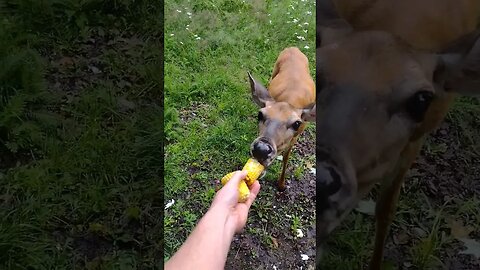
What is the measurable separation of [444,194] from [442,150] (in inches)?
4.8

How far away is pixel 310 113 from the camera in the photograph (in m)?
1.93

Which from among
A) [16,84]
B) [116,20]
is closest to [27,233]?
[16,84]

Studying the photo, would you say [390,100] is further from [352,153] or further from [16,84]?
[16,84]

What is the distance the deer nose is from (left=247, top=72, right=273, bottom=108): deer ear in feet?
0.36

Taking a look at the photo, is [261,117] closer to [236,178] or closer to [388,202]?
[236,178]

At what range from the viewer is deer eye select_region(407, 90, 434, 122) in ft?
5.94

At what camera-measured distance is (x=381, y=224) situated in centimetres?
194

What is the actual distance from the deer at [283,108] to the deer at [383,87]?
0.19ft

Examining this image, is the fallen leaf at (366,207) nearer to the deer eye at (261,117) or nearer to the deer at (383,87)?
the deer at (383,87)

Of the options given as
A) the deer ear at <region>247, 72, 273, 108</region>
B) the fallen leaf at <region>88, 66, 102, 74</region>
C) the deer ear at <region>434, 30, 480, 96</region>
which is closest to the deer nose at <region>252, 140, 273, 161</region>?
the deer ear at <region>247, 72, 273, 108</region>

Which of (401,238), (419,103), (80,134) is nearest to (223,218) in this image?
(401,238)

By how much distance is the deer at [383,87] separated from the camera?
1.81m

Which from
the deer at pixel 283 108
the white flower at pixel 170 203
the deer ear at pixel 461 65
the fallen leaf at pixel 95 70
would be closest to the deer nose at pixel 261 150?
the deer at pixel 283 108

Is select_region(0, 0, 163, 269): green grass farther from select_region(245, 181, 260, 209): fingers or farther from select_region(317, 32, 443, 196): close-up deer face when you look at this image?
select_region(317, 32, 443, 196): close-up deer face
